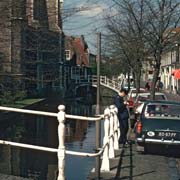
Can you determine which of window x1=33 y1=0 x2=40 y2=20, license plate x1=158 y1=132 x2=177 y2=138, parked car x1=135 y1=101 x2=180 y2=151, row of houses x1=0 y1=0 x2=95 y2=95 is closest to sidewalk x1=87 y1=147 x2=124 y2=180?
parked car x1=135 y1=101 x2=180 y2=151

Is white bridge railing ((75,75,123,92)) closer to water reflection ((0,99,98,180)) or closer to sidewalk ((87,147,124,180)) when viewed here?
water reflection ((0,99,98,180))

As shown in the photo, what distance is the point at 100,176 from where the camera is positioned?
10648mm

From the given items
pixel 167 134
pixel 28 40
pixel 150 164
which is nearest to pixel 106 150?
pixel 150 164

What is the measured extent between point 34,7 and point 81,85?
69714 millimetres

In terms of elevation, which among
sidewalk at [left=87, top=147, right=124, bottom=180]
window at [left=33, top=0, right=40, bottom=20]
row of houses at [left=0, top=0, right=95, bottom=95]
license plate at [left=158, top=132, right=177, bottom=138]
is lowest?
sidewalk at [left=87, top=147, right=124, bottom=180]

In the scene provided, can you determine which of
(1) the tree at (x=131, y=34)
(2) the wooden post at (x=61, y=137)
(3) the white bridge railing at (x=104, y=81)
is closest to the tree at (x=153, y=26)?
(1) the tree at (x=131, y=34)

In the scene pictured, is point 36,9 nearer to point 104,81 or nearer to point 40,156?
point 40,156

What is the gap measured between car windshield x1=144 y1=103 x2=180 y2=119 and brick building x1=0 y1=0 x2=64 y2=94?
3437 mm

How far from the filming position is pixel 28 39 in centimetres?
1520

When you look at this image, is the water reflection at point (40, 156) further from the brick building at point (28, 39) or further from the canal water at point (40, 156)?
the brick building at point (28, 39)

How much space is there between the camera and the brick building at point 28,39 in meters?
12.0

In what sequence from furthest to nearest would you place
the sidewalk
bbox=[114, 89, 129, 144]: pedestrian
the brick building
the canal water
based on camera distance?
bbox=[114, 89, 129, 144]: pedestrian → the canal water → the brick building → the sidewalk

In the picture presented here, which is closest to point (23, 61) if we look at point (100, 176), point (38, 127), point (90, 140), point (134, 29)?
point (100, 176)

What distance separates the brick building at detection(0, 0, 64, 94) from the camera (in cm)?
1199
